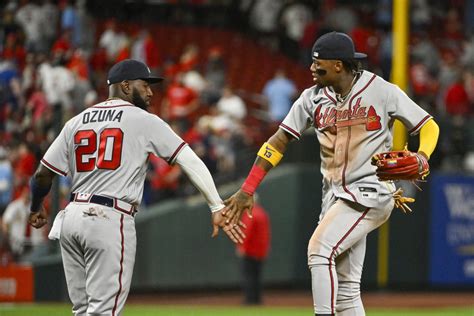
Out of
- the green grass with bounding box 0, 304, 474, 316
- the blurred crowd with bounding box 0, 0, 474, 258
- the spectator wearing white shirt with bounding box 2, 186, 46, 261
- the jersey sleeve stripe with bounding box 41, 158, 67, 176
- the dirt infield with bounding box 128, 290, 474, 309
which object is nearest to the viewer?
the jersey sleeve stripe with bounding box 41, 158, 67, 176

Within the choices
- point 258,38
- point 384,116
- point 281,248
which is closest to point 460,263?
point 281,248

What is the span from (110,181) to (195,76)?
13098mm

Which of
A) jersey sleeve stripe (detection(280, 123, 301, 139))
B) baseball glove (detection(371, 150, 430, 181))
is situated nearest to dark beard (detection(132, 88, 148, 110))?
jersey sleeve stripe (detection(280, 123, 301, 139))

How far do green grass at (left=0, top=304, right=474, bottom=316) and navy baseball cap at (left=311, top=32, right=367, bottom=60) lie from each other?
23.2 ft

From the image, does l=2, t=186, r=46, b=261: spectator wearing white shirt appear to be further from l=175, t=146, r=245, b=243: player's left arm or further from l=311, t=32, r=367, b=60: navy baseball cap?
l=311, t=32, r=367, b=60: navy baseball cap

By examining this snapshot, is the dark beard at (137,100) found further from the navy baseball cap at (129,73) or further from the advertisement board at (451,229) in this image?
the advertisement board at (451,229)

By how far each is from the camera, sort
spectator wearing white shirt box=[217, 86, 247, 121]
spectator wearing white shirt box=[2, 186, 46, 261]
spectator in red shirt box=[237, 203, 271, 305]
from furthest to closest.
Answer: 1. spectator wearing white shirt box=[217, 86, 247, 121]
2. spectator in red shirt box=[237, 203, 271, 305]
3. spectator wearing white shirt box=[2, 186, 46, 261]

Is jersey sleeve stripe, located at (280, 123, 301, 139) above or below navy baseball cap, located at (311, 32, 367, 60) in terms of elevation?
below

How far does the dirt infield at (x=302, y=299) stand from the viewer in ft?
56.5

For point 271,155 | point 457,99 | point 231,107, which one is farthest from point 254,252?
point 271,155

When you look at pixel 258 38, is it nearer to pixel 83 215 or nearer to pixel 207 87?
pixel 207 87

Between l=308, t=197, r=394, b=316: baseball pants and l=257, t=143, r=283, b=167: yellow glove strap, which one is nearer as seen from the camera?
l=308, t=197, r=394, b=316: baseball pants

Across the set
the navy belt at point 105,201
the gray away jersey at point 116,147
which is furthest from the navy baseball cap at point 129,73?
the navy belt at point 105,201

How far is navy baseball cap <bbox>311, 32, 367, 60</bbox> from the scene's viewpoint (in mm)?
7621
